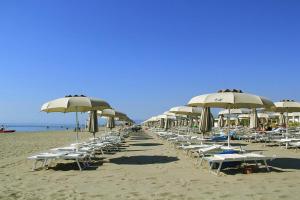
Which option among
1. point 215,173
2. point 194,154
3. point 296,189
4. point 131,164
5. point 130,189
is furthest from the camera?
point 194,154

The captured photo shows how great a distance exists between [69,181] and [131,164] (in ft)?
9.72

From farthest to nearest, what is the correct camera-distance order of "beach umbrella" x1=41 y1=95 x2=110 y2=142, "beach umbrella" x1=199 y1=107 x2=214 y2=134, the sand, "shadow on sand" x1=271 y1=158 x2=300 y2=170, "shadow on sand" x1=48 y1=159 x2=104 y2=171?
"beach umbrella" x1=199 y1=107 x2=214 y2=134 < "beach umbrella" x1=41 y1=95 x2=110 y2=142 < "shadow on sand" x1=48 y1=159 x2=104 y2=171 < "shadow on sand" x1=271 y1=158 x2=300 y2=170 < the sand

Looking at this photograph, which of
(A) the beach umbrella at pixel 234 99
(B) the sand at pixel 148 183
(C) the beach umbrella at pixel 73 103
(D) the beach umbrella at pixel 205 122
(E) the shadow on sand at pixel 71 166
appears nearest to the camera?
(B) the sand at pixel 148 183

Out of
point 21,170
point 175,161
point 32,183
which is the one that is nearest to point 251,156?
point 175,161

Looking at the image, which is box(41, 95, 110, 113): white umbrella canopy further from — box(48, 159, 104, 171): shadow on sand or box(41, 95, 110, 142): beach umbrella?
box(48, 159, 104, 171): shadow on sand

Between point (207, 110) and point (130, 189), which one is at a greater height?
point (207, 110)

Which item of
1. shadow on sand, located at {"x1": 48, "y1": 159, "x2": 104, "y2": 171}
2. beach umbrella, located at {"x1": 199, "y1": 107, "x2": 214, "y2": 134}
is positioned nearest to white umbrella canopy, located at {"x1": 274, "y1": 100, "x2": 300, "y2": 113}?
beach umbrella, located at {"x1": 199, "y1": 107, "x2": 214, "y2": 134}

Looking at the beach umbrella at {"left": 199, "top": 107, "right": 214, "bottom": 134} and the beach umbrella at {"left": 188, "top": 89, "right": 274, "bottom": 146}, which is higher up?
the beach umbrella at {"left": 188, "top": 89, "right": 274, "bottom": 146}

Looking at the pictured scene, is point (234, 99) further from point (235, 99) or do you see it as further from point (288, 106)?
point (288, 106)

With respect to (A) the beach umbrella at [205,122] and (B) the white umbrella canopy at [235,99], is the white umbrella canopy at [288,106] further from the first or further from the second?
(B) the white umbrella canopy at [235,99]

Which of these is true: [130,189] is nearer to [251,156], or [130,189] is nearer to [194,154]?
[251,156]

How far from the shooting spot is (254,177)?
793 centimetres

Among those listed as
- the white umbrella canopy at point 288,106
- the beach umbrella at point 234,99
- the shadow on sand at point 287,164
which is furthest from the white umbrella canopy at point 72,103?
the white umbrella canopy at point 288,106

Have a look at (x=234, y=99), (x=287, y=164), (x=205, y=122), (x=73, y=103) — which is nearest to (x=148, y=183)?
(x=234, y=99)
